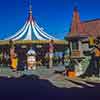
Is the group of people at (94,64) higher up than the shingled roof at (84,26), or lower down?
lower down

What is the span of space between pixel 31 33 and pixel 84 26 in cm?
773

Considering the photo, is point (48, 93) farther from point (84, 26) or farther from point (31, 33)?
point (31, 33)

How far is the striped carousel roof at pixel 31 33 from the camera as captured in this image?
44469 millimetres

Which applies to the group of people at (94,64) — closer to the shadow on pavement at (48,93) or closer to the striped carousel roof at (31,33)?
the striped carousel roof at (31,33)

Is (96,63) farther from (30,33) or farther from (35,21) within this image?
(35,21)

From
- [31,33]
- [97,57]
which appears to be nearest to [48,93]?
[97,57]

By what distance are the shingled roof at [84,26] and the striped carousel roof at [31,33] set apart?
3.65m

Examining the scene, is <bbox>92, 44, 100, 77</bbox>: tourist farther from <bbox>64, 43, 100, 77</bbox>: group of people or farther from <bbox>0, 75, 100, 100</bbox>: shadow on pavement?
<bbox>0, 75, 100, 100</bbox>: shadow on pavement

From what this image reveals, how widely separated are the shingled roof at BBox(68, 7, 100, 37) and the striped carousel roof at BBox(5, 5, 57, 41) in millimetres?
3646

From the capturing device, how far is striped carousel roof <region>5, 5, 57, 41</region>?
146 feet

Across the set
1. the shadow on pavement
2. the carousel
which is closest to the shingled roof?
the carousel

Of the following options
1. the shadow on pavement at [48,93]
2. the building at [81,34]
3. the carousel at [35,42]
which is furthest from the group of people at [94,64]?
the shadow on pavement at [48,93]

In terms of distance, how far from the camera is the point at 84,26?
44000 millimetres

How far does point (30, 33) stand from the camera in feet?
149
